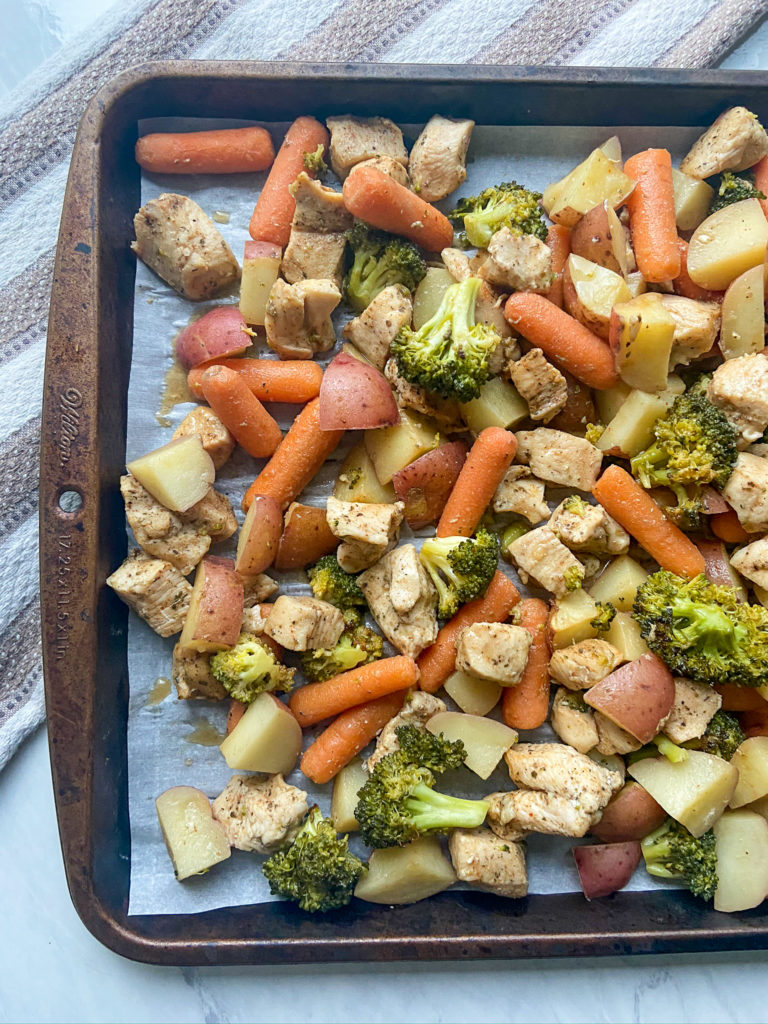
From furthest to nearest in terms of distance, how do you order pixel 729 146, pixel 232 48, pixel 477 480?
1. pixel 232 48
2. pixel 729 146
3. pixel 477 480

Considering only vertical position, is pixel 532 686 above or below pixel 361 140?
below

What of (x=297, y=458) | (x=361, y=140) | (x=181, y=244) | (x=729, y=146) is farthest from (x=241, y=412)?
(x=729, y=146)

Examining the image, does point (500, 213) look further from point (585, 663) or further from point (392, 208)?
point (585, 663)

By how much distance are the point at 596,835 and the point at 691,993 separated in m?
0.77

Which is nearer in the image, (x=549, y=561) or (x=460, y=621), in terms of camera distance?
(x=549, y=561)

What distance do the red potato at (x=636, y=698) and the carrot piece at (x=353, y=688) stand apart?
2.11 feet

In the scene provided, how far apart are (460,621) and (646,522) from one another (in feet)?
2.50

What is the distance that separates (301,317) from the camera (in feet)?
9.00

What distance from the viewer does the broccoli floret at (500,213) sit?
277cm

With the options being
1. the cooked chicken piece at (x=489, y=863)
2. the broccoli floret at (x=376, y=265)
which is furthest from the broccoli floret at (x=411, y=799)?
the broccoli floret at (x=376, y=265)

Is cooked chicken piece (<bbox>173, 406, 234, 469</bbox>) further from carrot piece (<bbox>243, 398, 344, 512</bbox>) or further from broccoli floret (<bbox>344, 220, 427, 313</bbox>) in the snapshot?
broccoli floret (<bbox>344, 220, 427, 313</bbox>)

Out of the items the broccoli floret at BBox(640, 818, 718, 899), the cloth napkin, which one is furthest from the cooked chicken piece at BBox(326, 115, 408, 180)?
the broccoli floret at BBox(640, 818, 718, 899)

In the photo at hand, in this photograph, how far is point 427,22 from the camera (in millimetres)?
3082

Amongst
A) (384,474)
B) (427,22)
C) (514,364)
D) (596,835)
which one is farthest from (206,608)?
(427,22)
